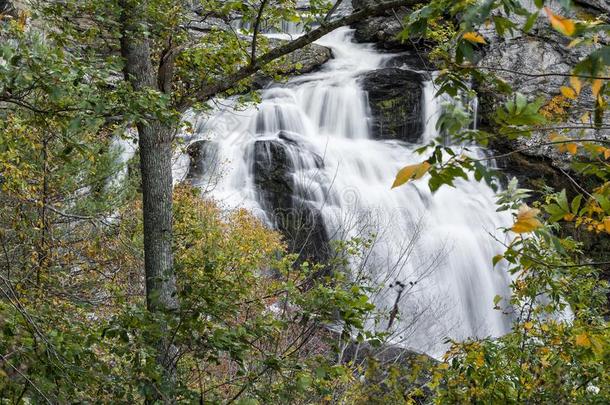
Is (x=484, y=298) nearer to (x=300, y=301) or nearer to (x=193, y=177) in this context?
(x=193, y=177)

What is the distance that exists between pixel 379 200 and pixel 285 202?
7.98ft

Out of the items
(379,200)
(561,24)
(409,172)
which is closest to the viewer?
(561,24)

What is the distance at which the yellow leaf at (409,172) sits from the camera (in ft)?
4.64

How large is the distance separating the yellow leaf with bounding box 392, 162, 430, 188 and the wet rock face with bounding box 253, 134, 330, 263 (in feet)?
37.5

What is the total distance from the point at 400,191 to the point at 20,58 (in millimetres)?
13893

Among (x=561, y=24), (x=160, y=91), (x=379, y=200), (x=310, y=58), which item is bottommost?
(x=379, y=200)

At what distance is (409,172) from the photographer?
4.67 feet

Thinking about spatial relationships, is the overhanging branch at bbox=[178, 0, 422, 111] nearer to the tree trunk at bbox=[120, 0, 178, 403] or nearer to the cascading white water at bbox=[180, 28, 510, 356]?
the tree trunk at bbox=[120, 0, 178, 403]

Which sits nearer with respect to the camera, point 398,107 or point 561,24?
point 561,24

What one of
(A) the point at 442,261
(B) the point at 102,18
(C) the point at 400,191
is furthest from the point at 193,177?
(B) the point at 102,18

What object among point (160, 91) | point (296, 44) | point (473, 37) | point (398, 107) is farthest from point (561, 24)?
point (398, 107)

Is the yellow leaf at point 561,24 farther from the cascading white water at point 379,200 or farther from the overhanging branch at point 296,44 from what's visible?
the cascading white water at point 379,200

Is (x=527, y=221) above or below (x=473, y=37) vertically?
below

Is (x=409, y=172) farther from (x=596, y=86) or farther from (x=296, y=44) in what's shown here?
(x=296, y=44)
